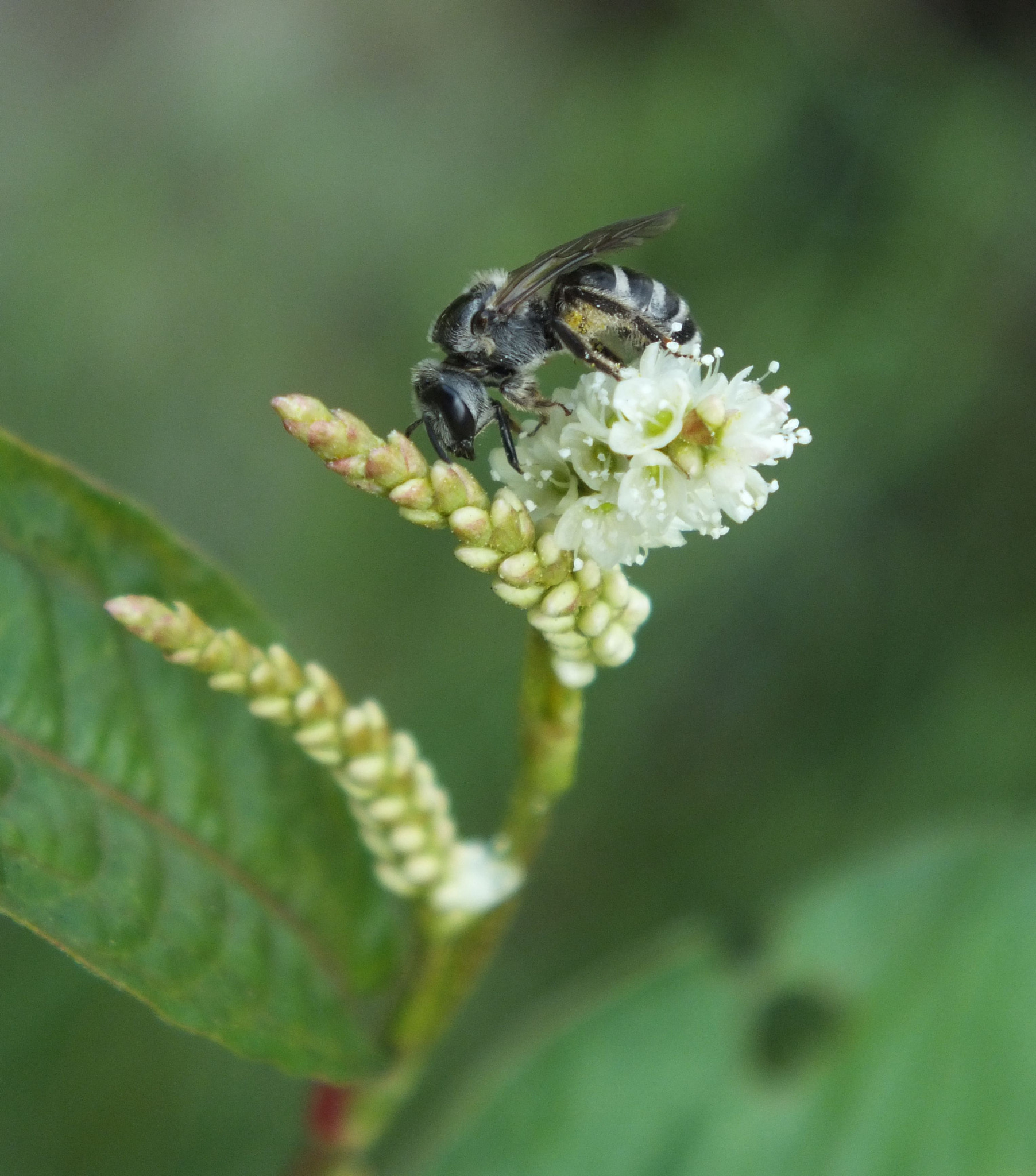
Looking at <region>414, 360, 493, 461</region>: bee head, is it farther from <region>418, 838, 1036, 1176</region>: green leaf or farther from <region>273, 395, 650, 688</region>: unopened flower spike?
<region>418, 838, 1036, 1176</region>: green leaf

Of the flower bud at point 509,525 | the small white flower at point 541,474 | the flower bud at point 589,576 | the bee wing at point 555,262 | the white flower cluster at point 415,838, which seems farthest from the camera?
the bee wing at point 555,262

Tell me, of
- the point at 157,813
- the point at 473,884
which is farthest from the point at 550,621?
the point at 157,813

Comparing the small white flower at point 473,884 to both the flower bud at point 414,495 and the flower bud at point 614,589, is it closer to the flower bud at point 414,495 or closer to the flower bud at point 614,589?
the flower bud at point 614,589

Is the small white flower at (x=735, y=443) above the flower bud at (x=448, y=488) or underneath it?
above

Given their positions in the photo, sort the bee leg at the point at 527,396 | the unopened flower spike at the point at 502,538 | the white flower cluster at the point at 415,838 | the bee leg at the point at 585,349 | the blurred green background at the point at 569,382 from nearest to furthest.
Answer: the unopened flower spike at the point at 502,538
the white flower cluster at the point at 415,838
the bee leg at the point at 527,396
the bee leg at the point at 585,349
the blurred green background at the point at 569,382

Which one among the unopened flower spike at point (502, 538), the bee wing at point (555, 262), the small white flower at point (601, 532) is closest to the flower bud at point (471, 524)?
the unopened flower spike at point (502, 538)

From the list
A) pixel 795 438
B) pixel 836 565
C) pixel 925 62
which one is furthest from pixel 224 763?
pixel 925 62

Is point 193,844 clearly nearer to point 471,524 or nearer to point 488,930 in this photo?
point 488,930
